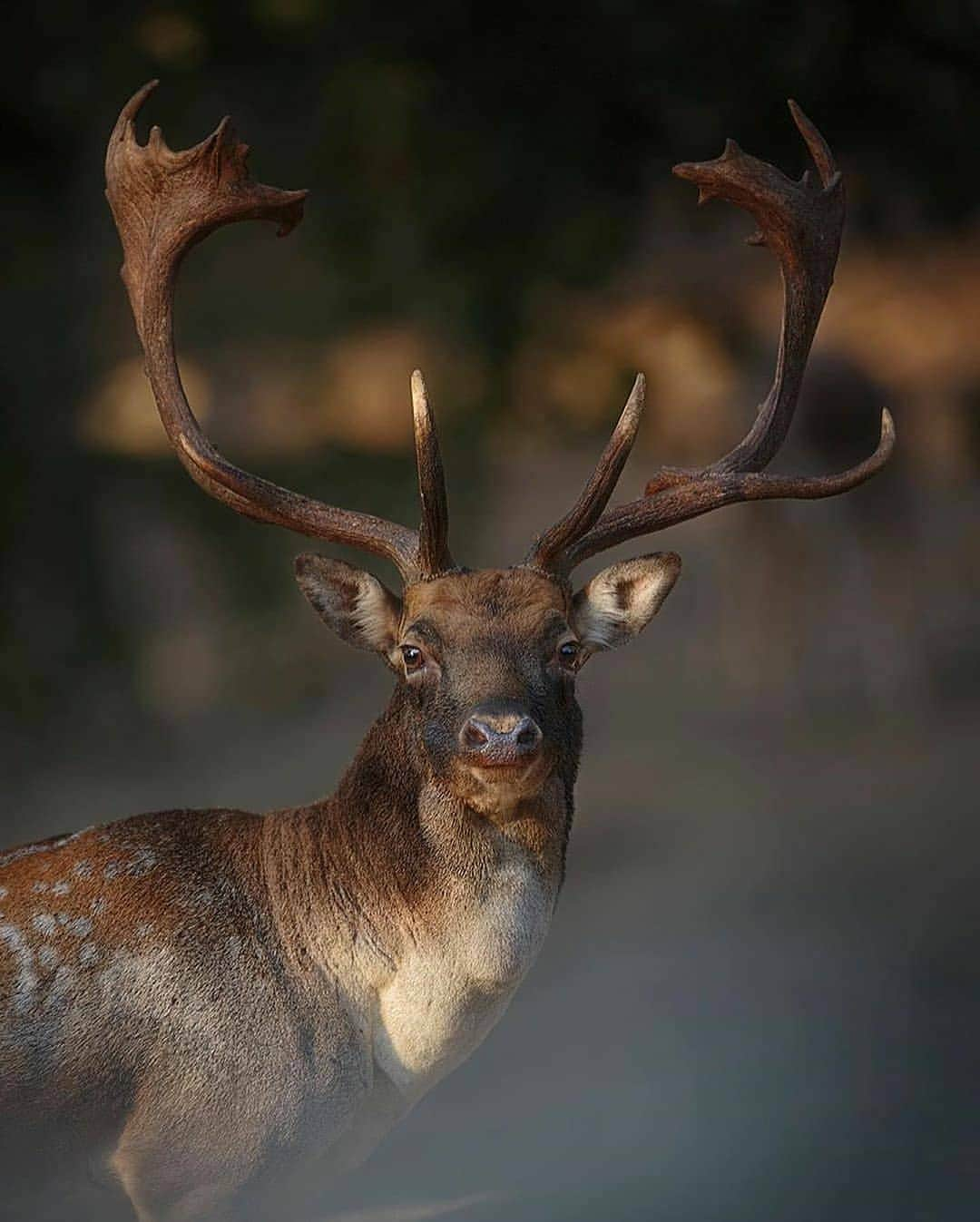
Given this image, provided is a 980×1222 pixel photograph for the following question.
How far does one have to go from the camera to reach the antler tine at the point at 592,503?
5.42 m

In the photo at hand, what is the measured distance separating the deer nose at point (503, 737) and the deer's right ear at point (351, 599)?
0.64 meters

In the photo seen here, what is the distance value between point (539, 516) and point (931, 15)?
12.4 feet

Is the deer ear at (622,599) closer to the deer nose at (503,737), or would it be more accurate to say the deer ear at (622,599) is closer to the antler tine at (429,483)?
the antler tine at (429,483)

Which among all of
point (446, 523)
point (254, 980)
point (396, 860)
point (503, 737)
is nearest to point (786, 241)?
point (446, 523)

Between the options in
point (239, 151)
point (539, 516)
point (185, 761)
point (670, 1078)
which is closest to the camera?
point (239, 151)

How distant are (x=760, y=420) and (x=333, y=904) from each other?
6.51 ft

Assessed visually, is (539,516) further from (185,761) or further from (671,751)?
(185,761)

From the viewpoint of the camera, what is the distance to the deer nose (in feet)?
15.9

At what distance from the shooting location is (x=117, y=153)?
5.94 meters

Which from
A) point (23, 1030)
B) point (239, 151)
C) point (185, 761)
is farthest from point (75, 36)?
point (23, 1030)

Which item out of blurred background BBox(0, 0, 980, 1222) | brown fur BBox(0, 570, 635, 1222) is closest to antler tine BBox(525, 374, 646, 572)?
brown fur BBox(0, 570, 635, 1222)

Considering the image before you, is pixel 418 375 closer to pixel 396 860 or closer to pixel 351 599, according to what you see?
pixel 351 599

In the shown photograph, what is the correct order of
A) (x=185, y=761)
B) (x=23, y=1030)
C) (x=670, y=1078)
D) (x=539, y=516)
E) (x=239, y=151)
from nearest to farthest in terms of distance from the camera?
(x=23, y=1030) → (x=239, y=151) → (x=670, y=1078) → (x=185, y=761) → (x=539, y=516)

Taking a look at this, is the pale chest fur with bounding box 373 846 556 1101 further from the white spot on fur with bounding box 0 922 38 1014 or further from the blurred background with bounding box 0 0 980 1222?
the blurred background with bounding box 0 0 980 1222
